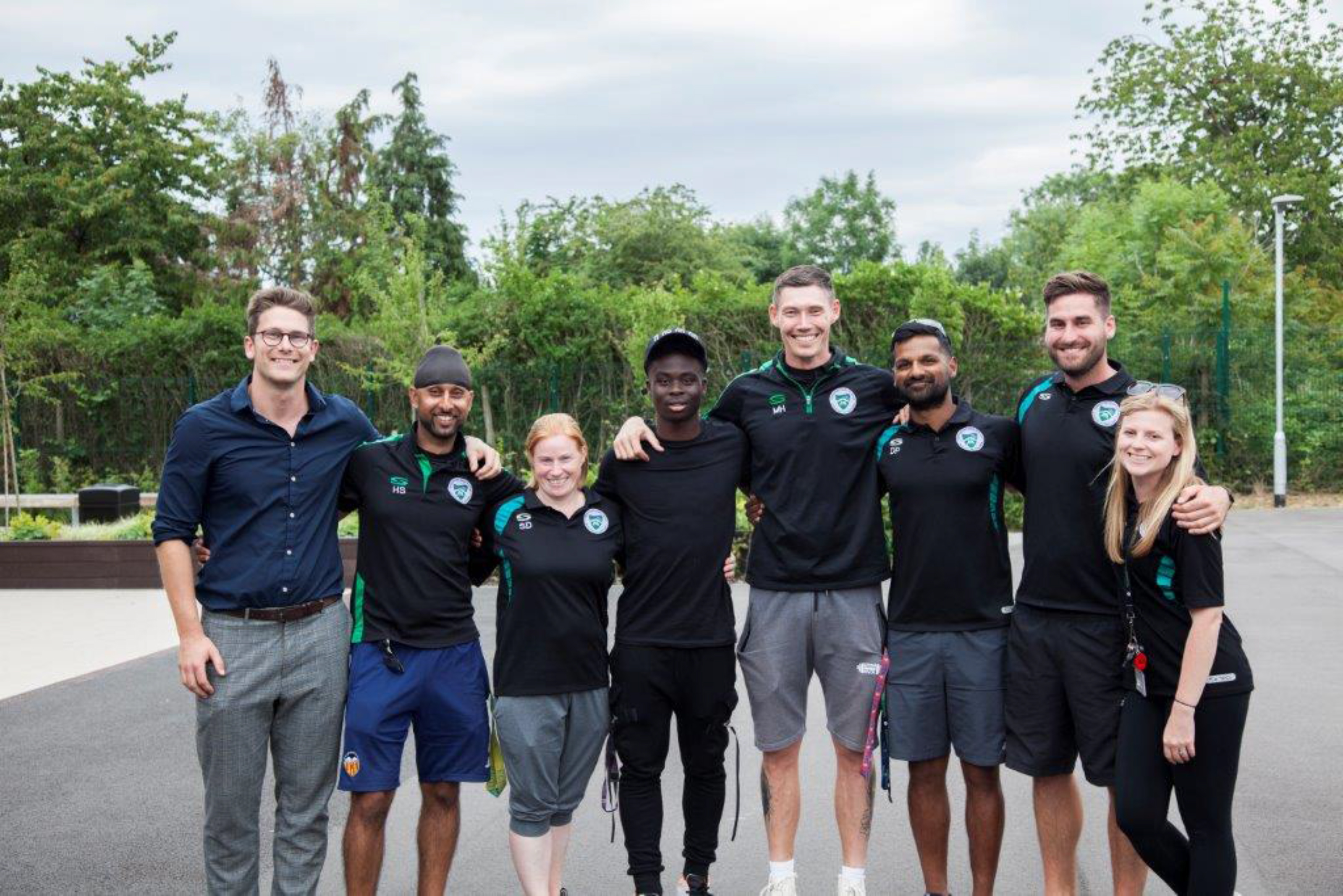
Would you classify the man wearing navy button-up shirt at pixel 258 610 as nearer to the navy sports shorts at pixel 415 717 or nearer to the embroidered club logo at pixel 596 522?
the navy sports shorts at pixel 415 717

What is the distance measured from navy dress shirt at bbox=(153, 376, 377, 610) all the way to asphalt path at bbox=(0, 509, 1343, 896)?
1.39 metres

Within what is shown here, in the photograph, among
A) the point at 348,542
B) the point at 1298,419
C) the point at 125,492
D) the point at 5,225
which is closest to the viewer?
the point at 348,542

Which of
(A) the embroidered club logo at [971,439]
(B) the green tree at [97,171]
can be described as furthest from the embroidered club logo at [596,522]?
(B) the green tree at [97,171]

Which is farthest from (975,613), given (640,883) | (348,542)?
(348,542)

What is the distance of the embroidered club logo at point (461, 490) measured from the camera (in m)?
4.05

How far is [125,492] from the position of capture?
14414 mm

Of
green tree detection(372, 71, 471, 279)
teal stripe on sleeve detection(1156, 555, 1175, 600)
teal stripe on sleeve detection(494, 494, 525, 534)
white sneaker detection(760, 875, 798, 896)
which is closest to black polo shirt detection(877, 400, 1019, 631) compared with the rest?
teal stripe on sleeve detection(1156, 555, 1175, 600)

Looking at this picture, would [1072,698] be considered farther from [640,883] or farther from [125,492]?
[125,492]

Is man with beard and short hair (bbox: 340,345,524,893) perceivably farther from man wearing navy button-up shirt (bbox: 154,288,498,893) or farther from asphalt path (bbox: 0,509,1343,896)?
asphalt path (bbox: 0,509,1343,896)

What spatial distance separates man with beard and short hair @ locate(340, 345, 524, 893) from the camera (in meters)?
3.89

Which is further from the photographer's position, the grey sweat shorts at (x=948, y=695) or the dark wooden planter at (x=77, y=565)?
the dark wooden planter at (x=77, y=565)

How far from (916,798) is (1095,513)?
1.21m

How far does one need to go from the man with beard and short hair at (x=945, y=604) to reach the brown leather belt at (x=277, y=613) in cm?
204

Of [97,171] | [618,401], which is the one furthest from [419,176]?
[618,401]
